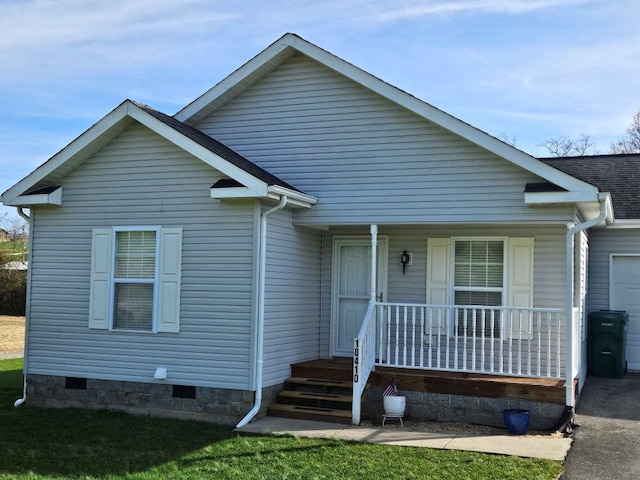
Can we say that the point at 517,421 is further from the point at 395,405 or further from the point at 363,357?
the point at 363,357

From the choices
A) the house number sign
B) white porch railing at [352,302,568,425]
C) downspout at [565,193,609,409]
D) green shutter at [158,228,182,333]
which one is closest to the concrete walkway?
white porch railing at [352,302,568,425]

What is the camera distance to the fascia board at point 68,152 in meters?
10.3

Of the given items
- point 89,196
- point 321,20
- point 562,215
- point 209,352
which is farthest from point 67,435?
point 562,215

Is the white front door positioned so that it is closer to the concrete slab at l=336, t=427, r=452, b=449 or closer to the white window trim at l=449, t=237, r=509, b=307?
the white window trim at l=449, t=237, r=509, b=307

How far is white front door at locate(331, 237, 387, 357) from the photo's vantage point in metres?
11.6

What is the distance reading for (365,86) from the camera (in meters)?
10.6

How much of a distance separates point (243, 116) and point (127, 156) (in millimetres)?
2074

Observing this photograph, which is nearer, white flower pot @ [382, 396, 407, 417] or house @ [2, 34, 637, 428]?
white flower pot @ [382, 396, 407, 417]

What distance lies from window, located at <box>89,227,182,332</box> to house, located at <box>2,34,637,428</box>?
28 mm

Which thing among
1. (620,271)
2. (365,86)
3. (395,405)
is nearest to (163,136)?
(365,86)

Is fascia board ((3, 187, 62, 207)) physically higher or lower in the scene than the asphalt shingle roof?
lower

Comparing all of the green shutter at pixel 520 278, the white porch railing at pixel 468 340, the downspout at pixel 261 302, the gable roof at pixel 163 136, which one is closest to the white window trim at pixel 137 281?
the gable roof at pixel 163 136

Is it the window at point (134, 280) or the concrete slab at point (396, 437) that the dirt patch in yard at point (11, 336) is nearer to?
the window at point (134, 280)

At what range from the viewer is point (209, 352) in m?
10.0
